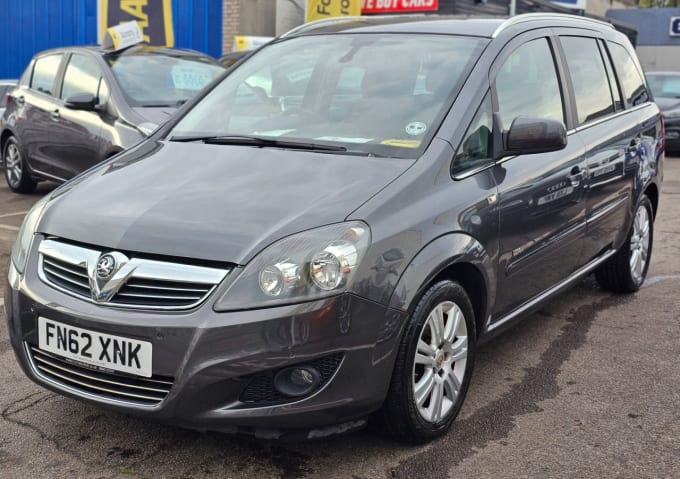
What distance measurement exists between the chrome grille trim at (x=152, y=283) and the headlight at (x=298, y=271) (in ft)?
0.29

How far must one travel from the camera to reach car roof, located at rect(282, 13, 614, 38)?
160 inches

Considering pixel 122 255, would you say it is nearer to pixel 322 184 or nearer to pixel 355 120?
pixel 322 184

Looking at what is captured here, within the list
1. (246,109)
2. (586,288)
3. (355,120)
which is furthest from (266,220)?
(586,288)

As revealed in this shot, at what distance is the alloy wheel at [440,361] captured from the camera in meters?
3.17

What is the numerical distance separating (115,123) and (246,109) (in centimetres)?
404

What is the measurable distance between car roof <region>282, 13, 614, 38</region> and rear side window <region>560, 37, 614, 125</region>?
17 cm

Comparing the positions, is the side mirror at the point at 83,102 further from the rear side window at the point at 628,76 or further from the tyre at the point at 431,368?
the tyre at the point at 431,368

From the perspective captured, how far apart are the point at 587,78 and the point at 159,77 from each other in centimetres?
488

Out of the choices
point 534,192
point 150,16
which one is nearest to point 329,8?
point 150,16

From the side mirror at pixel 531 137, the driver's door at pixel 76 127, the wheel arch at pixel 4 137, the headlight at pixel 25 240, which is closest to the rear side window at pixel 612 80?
the side mirror at pixel 531 137

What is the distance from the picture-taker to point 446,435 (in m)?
3.36

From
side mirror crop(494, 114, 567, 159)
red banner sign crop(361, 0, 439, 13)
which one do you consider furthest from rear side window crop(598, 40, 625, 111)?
red banner sign crop(361, 0, 439, 13)

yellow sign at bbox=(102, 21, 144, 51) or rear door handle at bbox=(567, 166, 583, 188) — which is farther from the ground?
yellow sign at bbox=(102, 21, 144, 51)

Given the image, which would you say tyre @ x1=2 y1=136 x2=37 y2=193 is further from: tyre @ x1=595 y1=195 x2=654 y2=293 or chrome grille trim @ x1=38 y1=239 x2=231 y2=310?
chrome grille trim @ x1=38 y1=239 x2=231 y2=310
